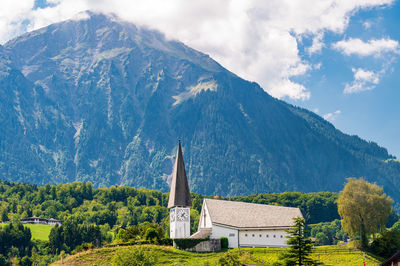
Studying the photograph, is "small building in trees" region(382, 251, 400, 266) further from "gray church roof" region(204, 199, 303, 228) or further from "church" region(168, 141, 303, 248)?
"gray church roof" region(204, 199, 303, 228)

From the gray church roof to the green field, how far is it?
89725 mm

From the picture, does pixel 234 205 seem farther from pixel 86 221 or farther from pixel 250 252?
pixel 86 221

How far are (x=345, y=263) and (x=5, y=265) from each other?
92361 mm

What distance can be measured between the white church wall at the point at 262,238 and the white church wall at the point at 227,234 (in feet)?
3.15

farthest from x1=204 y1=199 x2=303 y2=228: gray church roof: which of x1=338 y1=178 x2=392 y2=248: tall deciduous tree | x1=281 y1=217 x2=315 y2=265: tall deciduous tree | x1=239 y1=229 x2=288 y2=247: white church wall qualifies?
x1=281 y1=217 x2=315 y2=265: tall deciduous tree

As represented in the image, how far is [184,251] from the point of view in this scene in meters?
83.5

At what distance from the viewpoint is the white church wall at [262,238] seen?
9225cm

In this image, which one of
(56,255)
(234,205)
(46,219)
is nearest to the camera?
(234,205)

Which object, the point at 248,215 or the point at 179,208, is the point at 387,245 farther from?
the point at 179,208

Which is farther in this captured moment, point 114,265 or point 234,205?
point 234,205

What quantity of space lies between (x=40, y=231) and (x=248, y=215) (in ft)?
335

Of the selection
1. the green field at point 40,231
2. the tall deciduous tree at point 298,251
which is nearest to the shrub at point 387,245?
the tall deciduous tree at point 298,251

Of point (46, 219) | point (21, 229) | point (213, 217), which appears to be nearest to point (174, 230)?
point (213, 217)

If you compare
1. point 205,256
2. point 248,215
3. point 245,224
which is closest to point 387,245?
A: point 245,224
